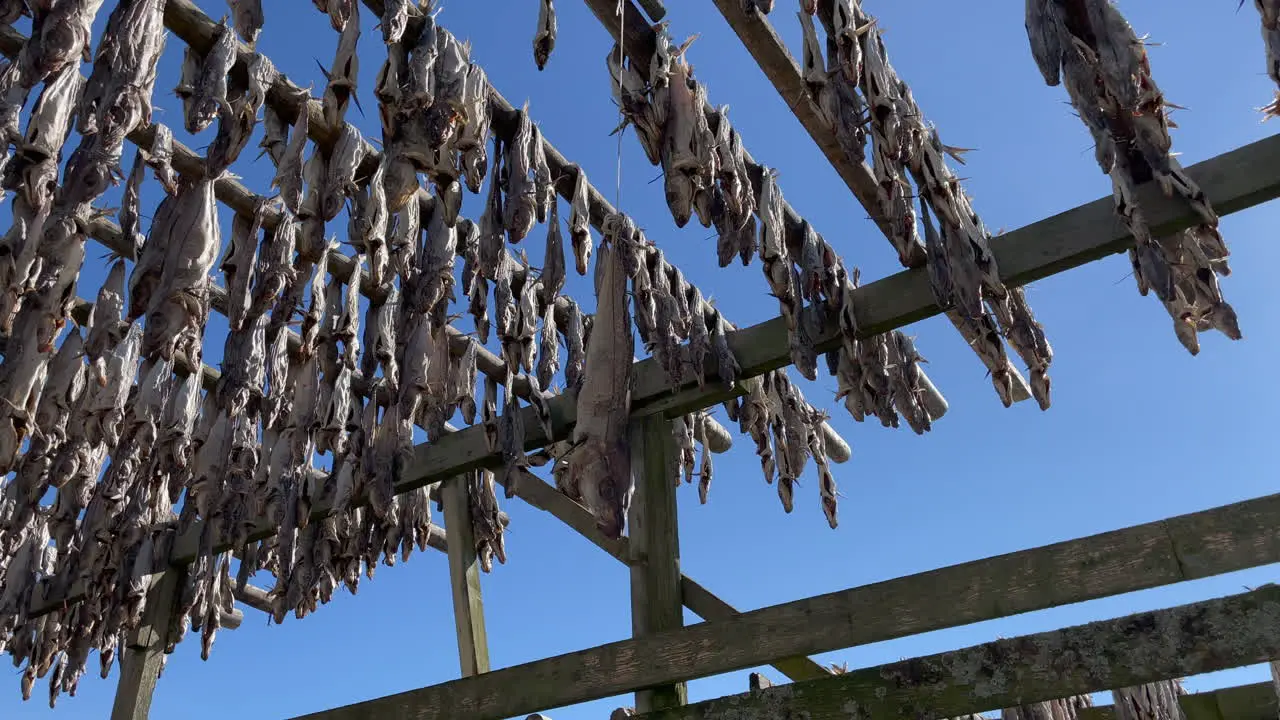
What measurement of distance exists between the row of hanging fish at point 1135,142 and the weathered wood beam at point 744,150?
0.71 meters

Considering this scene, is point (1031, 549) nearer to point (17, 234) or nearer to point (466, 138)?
point (466, 138)

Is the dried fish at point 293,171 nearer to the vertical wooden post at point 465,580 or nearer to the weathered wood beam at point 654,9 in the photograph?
the weathered wood beam at point 654,9

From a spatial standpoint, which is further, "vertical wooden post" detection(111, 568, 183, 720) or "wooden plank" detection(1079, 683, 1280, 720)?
"vertical wooden post" detection(111, 568, 183, 720)

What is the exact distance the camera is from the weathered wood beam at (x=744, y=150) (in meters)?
3.54

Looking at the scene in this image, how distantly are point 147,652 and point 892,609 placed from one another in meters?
4.67

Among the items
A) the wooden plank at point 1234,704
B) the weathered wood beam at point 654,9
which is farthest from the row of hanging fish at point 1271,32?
the wooden plank at point 1234,704

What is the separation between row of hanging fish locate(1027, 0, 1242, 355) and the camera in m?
2.90

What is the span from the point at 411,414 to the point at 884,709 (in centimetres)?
247

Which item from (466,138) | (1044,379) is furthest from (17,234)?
(1044,379)

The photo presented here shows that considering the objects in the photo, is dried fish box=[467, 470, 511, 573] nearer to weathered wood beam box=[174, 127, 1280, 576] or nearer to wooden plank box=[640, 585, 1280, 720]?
weathered wood beam box=[174, 127, 1280, 576]

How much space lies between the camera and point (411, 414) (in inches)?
178

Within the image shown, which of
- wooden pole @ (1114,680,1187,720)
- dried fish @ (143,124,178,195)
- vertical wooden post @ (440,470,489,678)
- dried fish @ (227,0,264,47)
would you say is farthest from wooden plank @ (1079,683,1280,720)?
dried fish @ (143,124,178,195)

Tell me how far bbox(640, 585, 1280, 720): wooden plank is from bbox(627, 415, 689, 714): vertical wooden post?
0.87 m

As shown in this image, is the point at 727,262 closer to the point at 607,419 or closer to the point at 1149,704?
the point at 607,419
